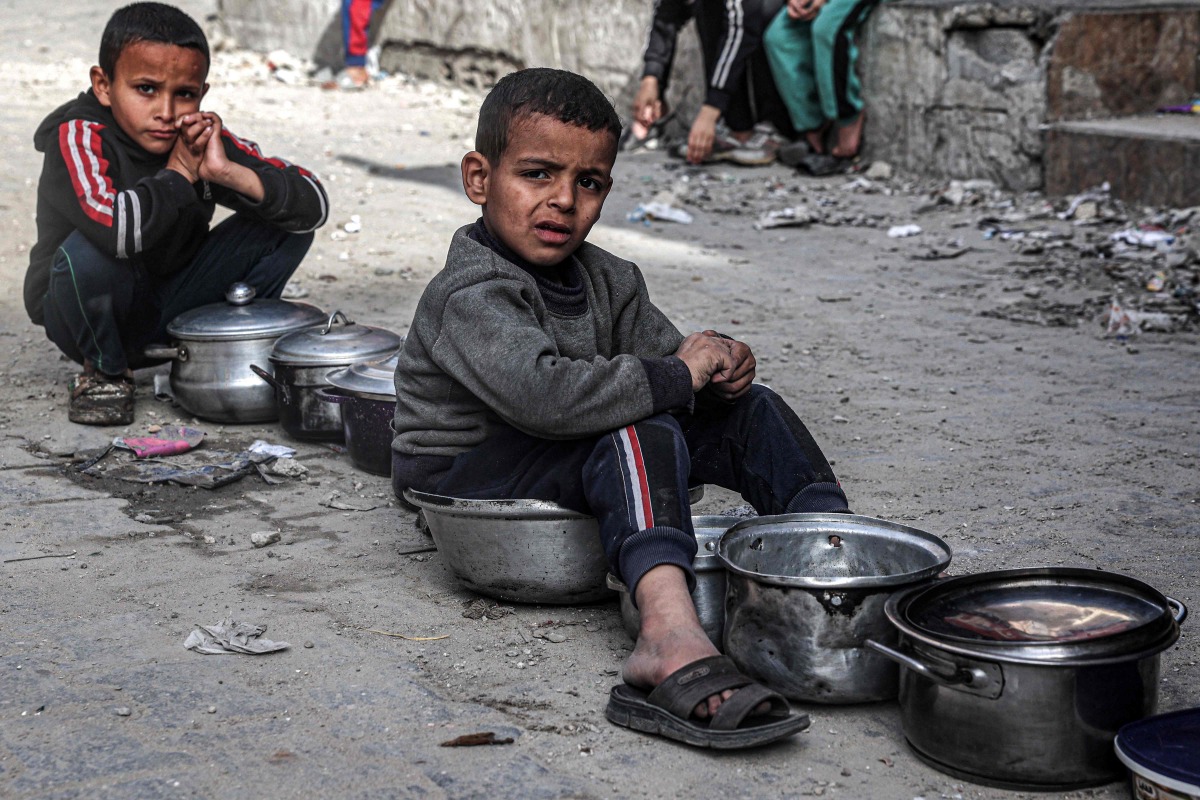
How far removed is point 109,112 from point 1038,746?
3.25 m

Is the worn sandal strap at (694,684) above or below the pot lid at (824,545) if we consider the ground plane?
below

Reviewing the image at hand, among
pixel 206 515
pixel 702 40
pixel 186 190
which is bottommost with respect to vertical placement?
pixel 206 515

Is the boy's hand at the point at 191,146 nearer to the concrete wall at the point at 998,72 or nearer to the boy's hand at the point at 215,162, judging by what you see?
the boy's hand at the point at 215,162

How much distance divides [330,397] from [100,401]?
90 cm

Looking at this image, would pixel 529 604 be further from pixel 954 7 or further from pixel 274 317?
pixel 954 7

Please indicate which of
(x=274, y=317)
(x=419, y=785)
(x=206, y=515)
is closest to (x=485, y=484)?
(x=419, y=785)

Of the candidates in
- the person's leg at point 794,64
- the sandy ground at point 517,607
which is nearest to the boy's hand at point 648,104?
the person's leg at point 794,64

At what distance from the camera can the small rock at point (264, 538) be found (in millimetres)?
3021

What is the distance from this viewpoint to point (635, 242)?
21.4ft

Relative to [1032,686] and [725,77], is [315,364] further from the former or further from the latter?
[725,77]

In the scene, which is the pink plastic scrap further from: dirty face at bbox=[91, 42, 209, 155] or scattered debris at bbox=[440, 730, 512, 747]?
scattered debris at bbox=[440, 730, 512, 747]

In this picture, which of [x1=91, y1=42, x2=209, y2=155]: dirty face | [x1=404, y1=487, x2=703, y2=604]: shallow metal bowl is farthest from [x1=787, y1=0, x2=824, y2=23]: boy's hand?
[x1=404, y1=487, x2=703, y2=604]: shallow metal bowl

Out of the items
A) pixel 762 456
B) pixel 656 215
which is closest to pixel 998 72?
pixel 656 215

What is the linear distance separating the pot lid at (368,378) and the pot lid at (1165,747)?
6.64ft
